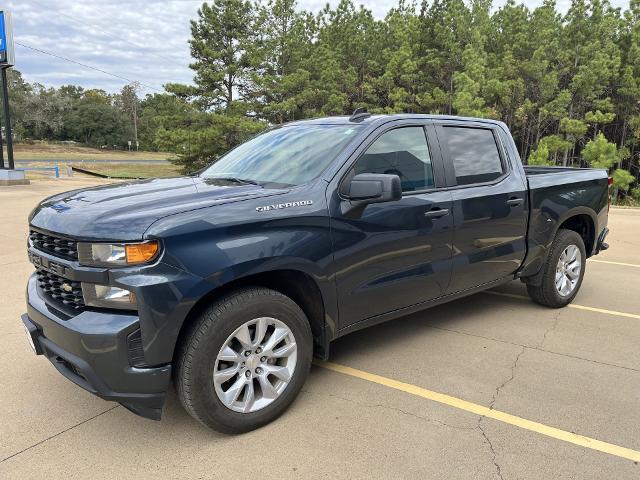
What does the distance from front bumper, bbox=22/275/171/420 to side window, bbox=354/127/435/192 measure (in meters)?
1.77

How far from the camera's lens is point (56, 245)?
281cm

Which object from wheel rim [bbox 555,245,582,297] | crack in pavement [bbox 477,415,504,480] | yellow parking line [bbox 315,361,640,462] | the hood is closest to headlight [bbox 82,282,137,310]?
the hood

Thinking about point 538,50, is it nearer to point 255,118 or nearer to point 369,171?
point 255,118

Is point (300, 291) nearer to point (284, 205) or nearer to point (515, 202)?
point (284, 205)

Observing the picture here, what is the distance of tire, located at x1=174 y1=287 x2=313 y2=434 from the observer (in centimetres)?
267

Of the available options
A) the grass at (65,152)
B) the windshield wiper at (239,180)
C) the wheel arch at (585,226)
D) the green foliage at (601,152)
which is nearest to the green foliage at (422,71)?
the green foliage at (601,152)

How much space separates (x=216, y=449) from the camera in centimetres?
279

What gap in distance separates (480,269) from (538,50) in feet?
91.7

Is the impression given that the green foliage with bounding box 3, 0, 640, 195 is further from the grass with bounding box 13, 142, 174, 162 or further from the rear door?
the grass with bounding box 13, 142, 174, 162

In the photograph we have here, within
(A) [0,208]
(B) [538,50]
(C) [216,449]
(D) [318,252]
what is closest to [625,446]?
(D) [318,252]

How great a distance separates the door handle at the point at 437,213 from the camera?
3.72 meters

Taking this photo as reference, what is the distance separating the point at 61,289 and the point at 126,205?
1.94ft

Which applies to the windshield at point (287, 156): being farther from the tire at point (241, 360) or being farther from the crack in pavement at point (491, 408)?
the crack in pavement at point (491, 408)

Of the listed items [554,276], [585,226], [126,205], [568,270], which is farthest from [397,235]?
[585,226]
